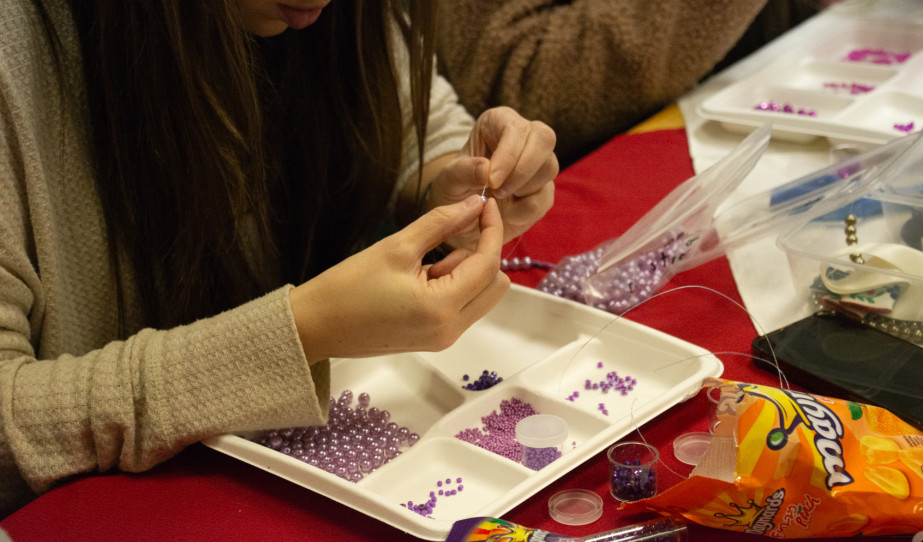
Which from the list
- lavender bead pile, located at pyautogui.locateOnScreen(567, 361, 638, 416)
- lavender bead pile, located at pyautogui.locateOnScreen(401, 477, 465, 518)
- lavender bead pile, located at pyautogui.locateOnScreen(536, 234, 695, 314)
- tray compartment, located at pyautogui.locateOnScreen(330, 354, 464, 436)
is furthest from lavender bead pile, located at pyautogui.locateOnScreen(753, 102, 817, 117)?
lavender bead pile, located at pyautogui.locateOnScreen(401, 477, 465, 518)

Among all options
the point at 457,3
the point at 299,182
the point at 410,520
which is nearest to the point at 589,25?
the point at 457,3

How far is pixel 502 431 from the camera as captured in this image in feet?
2.64

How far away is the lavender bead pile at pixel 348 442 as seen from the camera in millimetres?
767

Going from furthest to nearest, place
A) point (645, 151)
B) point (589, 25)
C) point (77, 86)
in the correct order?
point (589, 25) → point (645, 151) → point (77, 86)

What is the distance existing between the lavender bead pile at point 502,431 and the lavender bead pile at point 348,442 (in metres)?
0.06

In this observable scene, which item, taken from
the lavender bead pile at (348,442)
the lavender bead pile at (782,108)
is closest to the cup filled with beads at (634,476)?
the lavender bead pile at (348,442)

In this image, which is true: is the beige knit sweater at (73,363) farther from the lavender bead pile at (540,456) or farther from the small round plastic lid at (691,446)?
the small round plastic lid at (691,446)

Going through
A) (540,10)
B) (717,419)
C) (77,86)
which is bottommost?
(717,419)

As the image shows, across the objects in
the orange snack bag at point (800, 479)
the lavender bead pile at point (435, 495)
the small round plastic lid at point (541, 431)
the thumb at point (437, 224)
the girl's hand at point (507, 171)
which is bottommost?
the lavender bead pile at point (435, 495)

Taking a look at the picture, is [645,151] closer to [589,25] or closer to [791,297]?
[589,25]

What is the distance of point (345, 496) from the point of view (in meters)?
0.67

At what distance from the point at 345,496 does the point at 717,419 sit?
0.31 meters

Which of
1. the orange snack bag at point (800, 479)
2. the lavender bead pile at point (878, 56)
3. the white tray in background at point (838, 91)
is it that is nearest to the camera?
the orange snack bag at point (800, 479)

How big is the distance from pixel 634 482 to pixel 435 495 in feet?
0.58
